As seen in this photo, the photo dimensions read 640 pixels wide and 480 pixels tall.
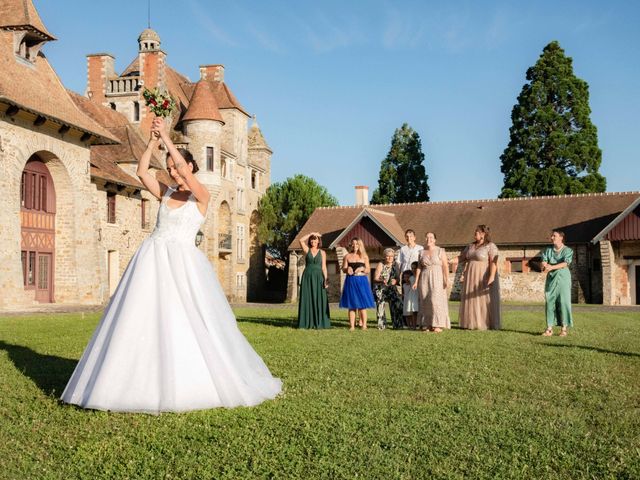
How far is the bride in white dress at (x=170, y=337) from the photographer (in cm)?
561

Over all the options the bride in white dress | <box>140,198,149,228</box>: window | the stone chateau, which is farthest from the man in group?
A: <box>140,198,149,228</box>: window

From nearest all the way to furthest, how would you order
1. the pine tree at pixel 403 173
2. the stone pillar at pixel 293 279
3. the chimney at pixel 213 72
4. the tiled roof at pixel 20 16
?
1. the tiled roof at pixel 20 16
2. the stone pillar at pixel 293 279
3. the chimney at pixel 213 72
4. the pine tree at pixel 403 173

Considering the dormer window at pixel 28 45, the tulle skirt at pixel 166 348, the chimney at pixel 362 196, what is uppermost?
the dormer window at pixel 28 45

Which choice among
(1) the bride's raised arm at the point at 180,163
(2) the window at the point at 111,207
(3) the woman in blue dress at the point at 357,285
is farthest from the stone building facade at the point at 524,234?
(1) the bride's raised arm at the point at 180,163

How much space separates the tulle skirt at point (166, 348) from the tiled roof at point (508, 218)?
33647 millimetres

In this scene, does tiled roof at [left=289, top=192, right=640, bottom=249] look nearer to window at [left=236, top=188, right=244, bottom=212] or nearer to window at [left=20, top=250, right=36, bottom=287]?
window at [left=236, top=188, right=244, bottom=212]

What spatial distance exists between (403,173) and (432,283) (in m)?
39.8

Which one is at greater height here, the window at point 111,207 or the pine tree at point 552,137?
the pine tree at point 552,137

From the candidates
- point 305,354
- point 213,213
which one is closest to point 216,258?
point 213,213

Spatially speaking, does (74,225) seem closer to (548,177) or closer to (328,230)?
(328,230)

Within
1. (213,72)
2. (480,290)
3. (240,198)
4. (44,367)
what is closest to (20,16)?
(480,290)

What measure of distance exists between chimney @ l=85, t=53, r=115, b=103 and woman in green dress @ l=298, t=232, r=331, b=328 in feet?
108

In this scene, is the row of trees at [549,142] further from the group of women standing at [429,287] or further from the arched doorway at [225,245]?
the group of women standing at [429,287]

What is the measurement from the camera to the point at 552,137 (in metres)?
45.0
